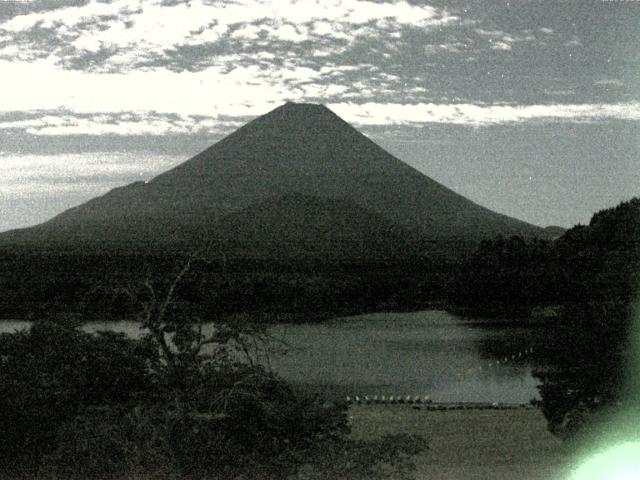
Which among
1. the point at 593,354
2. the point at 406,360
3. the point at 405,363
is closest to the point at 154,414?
the point at 593,354

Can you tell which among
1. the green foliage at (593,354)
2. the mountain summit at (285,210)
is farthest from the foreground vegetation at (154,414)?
the mountain summit at (285,210)

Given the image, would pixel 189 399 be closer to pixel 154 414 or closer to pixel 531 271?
pixel 154 414

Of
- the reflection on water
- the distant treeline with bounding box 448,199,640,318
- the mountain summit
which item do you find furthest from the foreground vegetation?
the mountain summit

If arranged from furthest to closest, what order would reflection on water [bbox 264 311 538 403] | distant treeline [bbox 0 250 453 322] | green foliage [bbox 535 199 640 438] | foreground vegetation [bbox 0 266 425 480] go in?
distant treeline [bbox 0 250 453 322] < reflection on water [bbox 264 311 538 403] < green foliage [bbox 535 199 640 438] < foreground vegetation [bbox 0 266 425 480]

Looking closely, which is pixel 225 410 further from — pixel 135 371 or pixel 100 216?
pixel 100 216

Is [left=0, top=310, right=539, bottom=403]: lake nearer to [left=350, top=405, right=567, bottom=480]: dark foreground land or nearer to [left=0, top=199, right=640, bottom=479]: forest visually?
[left=350, top=405, right=567, bottom=480]: dark foreground land

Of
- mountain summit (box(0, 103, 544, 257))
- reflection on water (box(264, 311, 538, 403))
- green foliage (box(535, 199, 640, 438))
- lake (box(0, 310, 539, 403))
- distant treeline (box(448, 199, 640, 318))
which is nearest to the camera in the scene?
green foliage (box(535, 199, 640, 438))
